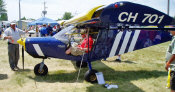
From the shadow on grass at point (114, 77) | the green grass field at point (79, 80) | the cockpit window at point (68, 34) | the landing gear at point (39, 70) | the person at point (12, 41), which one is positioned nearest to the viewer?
the green grass field at point (79, 80)

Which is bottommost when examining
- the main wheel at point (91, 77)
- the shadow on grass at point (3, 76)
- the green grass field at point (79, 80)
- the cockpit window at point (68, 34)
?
the shadow on grass at point (3, 76)

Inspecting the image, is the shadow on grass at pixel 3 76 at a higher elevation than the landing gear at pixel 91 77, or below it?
below

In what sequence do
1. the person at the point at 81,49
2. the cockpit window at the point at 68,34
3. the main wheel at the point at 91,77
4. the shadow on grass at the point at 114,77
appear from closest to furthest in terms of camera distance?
1. the shadow on grass at the point at 114,77
2. the main wheel at the point at 91,77
3. the person at the point at 81,49
4. the cockpit window at the point at 68,34

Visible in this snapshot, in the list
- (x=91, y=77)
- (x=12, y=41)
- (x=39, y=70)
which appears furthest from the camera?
(x=12, y=41)

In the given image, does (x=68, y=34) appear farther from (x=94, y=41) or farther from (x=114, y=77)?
(x=114, y=77)

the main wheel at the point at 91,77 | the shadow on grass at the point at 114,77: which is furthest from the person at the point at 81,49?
the shadow on grass at the point at 114,77

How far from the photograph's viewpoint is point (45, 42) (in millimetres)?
5145

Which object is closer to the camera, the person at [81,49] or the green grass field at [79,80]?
the green grass field at [79,80]

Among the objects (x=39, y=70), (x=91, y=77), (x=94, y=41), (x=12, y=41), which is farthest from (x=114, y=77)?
(x=12, y=41)

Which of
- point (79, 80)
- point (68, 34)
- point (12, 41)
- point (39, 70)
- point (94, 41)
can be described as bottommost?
point (79, 80)

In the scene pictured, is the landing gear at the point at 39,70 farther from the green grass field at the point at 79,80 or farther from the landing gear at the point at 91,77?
the landing gear at the point at 91,77

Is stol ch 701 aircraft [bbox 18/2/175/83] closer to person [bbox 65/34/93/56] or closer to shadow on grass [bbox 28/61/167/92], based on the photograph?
person [bbox 65/34/93/56]

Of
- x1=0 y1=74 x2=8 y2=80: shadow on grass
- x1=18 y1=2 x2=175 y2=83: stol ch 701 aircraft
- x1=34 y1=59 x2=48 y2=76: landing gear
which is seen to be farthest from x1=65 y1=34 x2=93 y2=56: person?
x1=0 y1=74 x2=8 y2=80: shadow on grass

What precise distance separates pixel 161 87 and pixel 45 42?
372 cm
